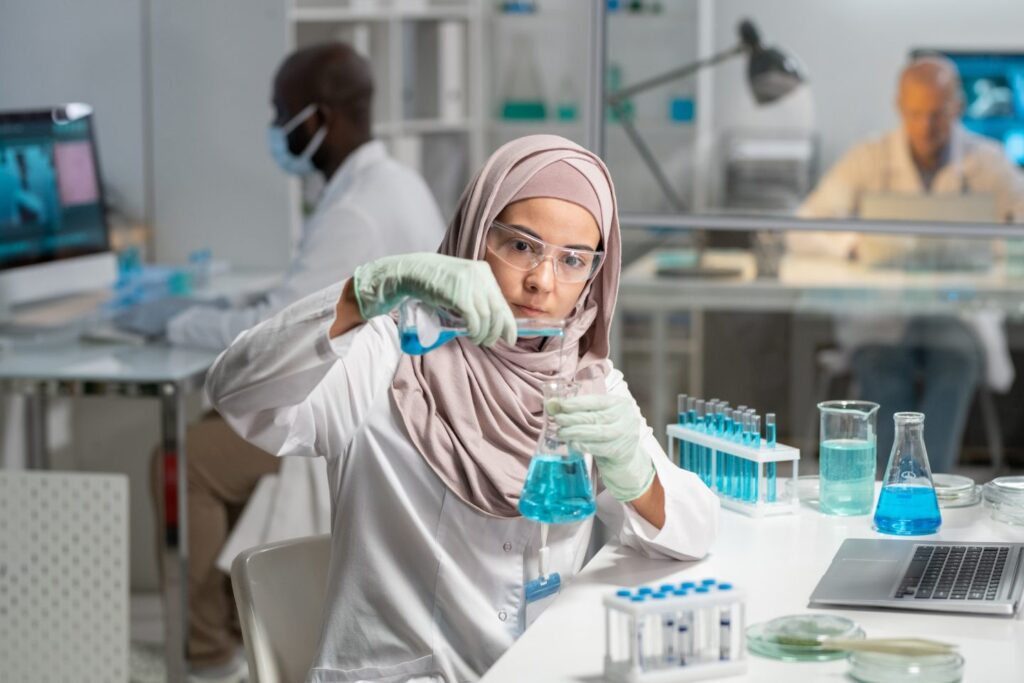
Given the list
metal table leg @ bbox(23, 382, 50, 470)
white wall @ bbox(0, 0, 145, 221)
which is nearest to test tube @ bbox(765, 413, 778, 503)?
metal table leg @ bbox(23, 382, 50, 470)

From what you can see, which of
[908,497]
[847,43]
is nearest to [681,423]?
[908,497]

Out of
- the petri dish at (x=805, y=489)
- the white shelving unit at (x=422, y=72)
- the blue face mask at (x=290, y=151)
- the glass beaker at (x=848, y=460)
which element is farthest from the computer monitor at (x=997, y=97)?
the glass beaker at (x=848, y=460)

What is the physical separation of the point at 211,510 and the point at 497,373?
1527 millimetres

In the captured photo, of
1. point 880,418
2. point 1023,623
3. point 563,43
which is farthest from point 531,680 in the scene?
point 563,43

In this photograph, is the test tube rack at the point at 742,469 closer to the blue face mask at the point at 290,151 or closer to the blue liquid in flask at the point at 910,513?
the blue liquid in flask at the point at 910,513

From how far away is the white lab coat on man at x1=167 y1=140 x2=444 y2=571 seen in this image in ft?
9.00

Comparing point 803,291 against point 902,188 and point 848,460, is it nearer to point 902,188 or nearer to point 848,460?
point 902,188

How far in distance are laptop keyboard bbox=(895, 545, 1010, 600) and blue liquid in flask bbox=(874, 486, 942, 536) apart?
0.25 ft

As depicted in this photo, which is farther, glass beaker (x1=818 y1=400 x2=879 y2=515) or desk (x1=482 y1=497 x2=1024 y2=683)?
glass beaker (x1=818 y1=400 x2=879 y2=515)

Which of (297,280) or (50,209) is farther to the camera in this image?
(50,209)

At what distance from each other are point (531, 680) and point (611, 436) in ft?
0.89

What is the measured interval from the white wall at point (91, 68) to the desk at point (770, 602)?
2.55 metres

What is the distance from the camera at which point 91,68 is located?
3.73 meters

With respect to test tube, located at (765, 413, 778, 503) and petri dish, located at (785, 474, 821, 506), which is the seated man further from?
test tube, located at (765, 413, 778, 503)
